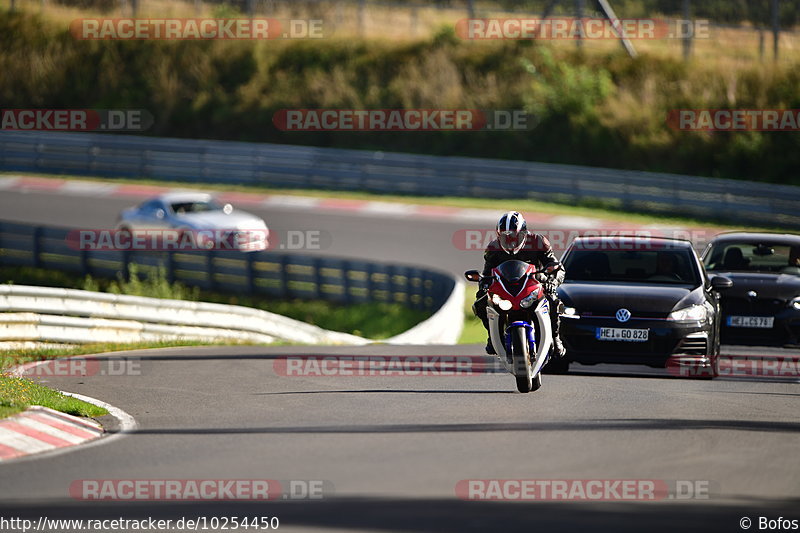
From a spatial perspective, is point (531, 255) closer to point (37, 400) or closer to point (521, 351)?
point (521, 351)

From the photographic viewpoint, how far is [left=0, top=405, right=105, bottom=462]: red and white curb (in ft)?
30.8

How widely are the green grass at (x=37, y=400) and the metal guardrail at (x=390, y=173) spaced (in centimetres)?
2655

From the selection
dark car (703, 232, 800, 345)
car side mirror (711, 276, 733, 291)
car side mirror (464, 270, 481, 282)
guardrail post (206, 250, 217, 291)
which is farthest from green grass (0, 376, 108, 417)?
guardrail post (206, 250, 217, 291)

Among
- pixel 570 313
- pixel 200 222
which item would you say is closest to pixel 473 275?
pixel 570 313

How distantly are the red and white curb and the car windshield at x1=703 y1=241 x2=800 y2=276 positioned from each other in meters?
9.70

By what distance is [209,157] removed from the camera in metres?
41.7

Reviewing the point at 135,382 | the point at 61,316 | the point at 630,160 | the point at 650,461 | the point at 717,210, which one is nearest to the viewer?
the point at 650,461

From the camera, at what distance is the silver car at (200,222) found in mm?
27984

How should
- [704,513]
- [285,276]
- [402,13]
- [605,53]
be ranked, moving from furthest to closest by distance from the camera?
[402,13], [605,53], [285,276], [704,513]

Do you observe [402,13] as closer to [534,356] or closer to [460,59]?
[460,59]

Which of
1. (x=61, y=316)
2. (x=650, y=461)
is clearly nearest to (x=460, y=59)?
(x=61, y=316)

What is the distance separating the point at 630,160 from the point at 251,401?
31585 millimetres

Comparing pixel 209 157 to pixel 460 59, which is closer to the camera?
pixel 209 157

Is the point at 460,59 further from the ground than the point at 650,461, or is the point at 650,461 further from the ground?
the point at 460,59
